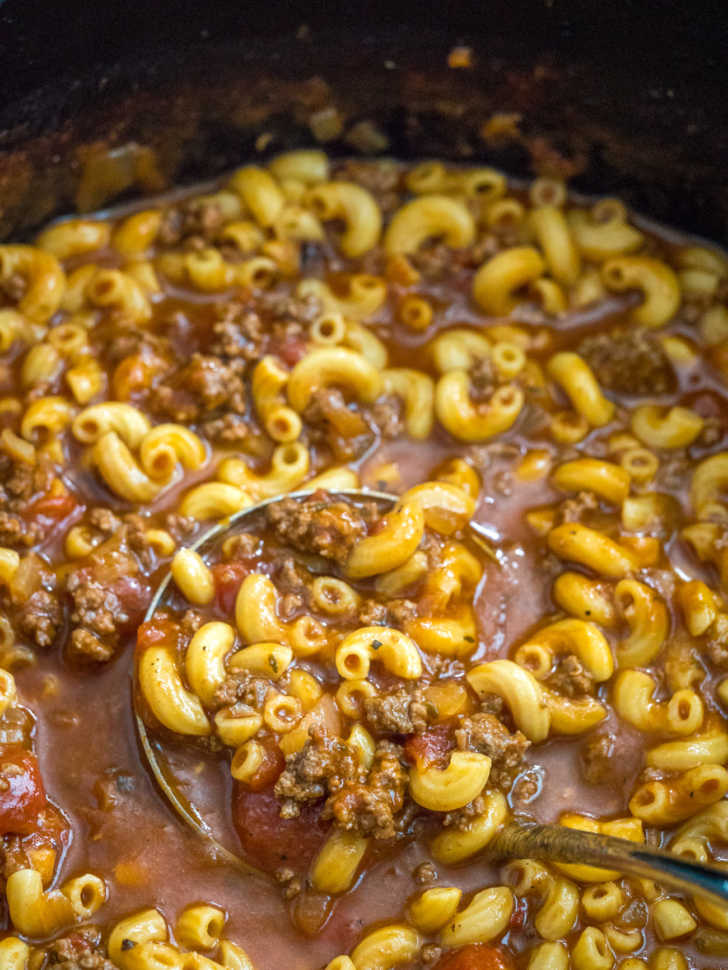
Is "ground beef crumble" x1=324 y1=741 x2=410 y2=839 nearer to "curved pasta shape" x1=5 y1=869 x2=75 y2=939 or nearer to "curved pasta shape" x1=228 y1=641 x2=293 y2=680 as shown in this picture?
"curved pasta shape" x1=228 y1=641 x2=293 y2=680

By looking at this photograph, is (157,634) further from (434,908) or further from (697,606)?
(697,606)

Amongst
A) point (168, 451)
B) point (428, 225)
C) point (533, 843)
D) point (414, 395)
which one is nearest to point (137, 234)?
point (168, 451)

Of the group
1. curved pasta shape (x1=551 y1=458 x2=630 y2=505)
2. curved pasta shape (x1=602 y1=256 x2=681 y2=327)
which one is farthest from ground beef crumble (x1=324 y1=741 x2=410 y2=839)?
curved pasta shape (x1=602 y1=256 x2=681 y2=327)

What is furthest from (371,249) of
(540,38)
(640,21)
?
(640,21)

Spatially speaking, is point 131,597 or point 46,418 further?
point 46,418

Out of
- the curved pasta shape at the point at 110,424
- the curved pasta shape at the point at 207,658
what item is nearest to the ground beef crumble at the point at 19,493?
the curved pasta shape at the point at 110,424

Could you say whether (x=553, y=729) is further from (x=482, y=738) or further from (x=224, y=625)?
(x=224, y=625)

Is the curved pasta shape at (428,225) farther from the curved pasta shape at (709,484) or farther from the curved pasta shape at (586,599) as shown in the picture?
the curved pasta shape at (586,599)
